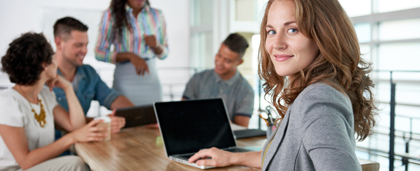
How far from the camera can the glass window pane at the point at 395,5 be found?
9.95 feet

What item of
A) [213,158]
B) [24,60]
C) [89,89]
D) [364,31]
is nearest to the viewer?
[213,158]

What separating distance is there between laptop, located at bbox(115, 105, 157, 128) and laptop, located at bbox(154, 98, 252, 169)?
58cm

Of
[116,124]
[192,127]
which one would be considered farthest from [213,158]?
[116,124]

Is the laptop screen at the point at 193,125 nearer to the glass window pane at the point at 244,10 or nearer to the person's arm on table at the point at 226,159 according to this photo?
the person's arm on table at the point at 226,159

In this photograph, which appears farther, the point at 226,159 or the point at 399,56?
the point at 399,56

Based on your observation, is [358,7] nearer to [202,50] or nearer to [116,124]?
[116,124]

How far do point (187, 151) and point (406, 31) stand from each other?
257 cm


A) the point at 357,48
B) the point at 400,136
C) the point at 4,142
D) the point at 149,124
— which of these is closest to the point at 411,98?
the point at 400,136

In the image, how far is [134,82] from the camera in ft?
9.38

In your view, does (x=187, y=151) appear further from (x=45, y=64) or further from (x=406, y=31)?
(x=406, y=31)

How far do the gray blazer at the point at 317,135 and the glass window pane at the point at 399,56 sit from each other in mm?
2834

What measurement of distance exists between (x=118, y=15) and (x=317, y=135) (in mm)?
2458

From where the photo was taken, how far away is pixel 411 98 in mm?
3275

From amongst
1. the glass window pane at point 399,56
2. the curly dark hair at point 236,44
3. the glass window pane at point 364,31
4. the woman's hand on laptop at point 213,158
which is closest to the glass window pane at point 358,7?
the glass window pane at point 364,31
